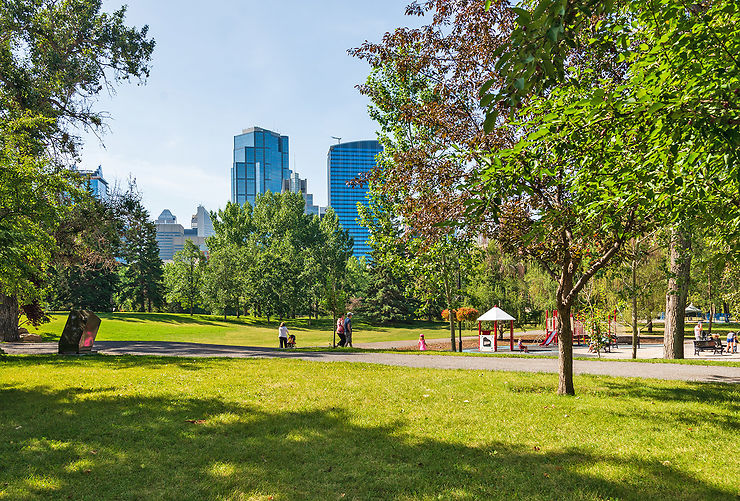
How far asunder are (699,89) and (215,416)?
700cm

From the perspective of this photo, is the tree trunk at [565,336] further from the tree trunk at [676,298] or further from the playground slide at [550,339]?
the playground slide at [550,339]

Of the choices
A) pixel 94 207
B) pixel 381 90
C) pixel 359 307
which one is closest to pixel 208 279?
pixel 359 307

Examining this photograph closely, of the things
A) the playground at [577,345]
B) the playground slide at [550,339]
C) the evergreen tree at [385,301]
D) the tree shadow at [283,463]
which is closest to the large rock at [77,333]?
the tree shadow at [283,463]

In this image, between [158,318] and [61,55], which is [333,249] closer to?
A: [158,318]

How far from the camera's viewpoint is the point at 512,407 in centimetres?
780

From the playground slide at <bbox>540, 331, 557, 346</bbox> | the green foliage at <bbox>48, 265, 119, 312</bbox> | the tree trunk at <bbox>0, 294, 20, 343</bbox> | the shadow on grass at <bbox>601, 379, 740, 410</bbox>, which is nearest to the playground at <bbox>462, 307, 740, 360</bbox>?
the playground slide at <bbox>540, 331, 557, 346</bbox>

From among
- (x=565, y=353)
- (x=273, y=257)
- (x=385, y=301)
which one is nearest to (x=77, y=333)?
(x=565, y=353)

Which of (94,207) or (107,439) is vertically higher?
(94,207)

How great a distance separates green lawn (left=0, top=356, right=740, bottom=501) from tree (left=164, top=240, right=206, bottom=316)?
53094mm

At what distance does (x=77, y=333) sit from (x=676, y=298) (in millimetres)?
20971

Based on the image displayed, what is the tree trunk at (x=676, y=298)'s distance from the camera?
15.1 meters

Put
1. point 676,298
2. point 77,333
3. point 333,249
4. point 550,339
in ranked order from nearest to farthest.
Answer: point 676,298 < point 77,333 < point 550,339 < point 333,249

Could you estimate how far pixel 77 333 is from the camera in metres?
17.1

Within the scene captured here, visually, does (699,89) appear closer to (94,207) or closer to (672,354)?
(672,354)
